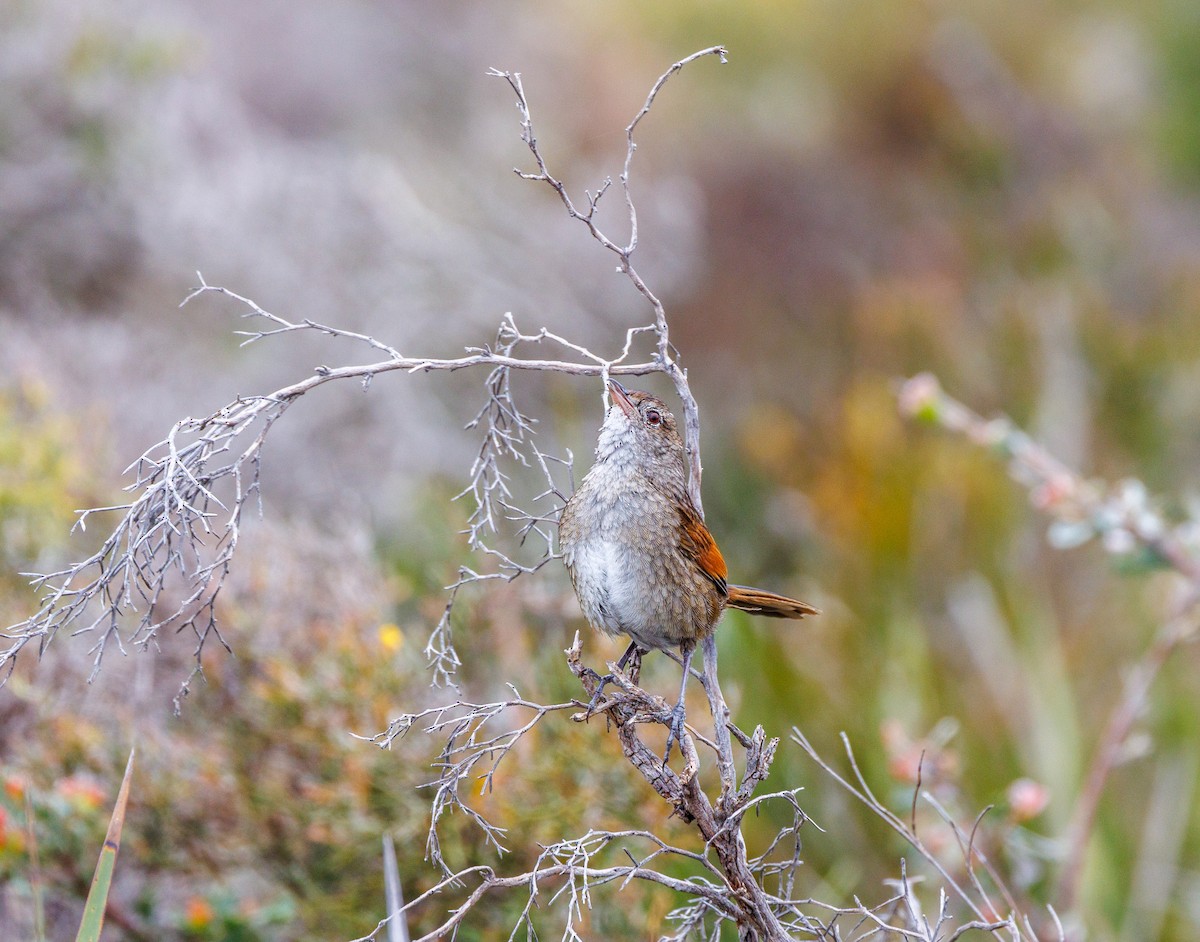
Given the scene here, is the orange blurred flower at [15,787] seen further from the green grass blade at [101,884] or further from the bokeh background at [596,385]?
the green grass blade at [101,884]

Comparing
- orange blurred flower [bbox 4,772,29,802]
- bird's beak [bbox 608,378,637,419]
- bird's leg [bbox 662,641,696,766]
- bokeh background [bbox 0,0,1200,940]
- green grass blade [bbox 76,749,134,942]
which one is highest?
bird's beak [bbox 608,378,637,419]

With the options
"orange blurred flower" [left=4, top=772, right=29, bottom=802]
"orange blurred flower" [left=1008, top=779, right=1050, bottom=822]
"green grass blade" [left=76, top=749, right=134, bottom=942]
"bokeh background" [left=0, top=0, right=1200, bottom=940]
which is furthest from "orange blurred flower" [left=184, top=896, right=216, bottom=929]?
"orange blurred flower" [left=1008, top=779, right=1050, bottom=822]

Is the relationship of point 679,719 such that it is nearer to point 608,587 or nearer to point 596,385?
point 608,587

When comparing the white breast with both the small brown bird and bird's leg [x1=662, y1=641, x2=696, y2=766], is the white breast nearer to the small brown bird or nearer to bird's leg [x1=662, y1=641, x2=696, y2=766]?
the small brown bird

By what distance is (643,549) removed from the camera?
7.47 feet

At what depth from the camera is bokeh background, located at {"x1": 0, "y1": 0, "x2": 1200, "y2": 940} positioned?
3.22 metres

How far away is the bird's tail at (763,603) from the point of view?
7.95 feet

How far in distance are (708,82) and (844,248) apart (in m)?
4.24

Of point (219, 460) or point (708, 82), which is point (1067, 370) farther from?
point (708, 82)

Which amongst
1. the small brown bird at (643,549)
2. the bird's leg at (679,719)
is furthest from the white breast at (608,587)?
the bird's leg at (679,719)

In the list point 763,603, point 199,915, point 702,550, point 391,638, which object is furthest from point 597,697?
point 199,915

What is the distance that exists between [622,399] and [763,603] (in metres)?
0.52

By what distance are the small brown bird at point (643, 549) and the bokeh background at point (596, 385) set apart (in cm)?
83

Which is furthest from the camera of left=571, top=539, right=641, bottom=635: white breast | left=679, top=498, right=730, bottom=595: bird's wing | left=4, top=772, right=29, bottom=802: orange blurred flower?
left=4, top=772, right=29, bottom=802: orange blurred flower
